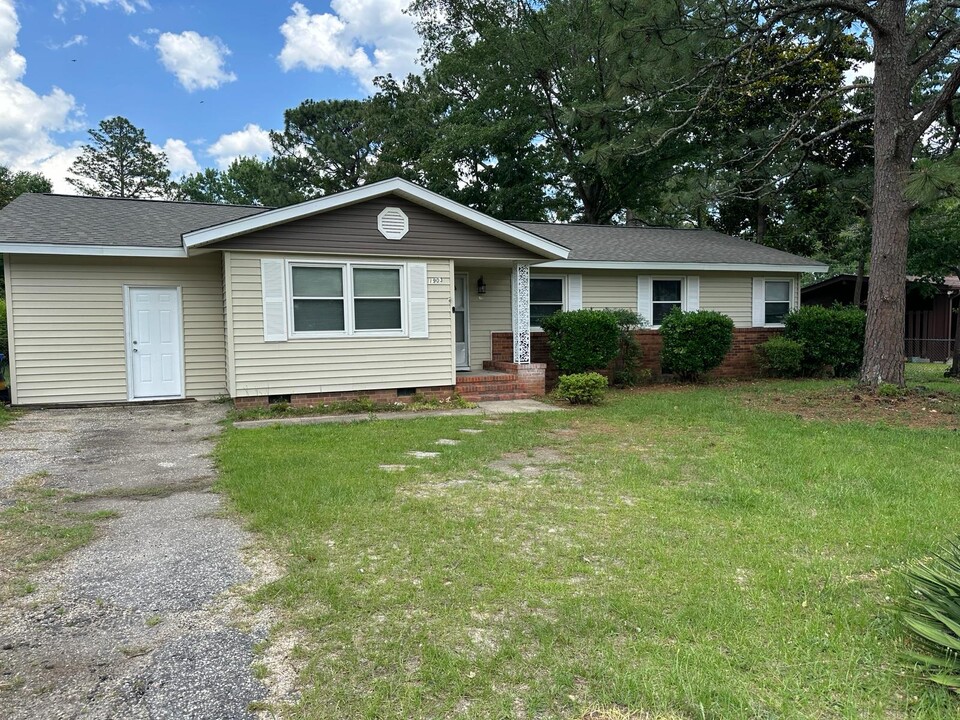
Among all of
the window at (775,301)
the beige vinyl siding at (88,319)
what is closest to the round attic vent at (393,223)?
the beige vinyl siding at (88,319)

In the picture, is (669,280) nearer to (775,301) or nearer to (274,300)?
(775,301)

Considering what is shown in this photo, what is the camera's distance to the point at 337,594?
3.02m

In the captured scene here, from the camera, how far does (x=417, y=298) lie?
1010 cm

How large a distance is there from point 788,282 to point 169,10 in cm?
1762

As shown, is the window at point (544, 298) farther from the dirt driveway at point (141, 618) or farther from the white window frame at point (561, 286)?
the dirt driveway at point (141, 618)

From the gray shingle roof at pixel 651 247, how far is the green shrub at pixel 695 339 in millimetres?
1671

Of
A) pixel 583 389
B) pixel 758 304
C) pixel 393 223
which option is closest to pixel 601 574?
pixel 583 389

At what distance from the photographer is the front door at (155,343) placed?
10.0 m

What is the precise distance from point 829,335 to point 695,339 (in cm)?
338

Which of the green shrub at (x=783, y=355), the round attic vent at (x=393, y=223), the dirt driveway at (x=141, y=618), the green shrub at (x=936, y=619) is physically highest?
the round attic vent at (x=393, y=223)

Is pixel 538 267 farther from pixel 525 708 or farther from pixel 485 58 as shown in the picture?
pixel 485 58

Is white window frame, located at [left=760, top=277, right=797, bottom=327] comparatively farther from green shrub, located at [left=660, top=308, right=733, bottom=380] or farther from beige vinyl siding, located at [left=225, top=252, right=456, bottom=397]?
beige vinyl siding, located at [left=225, top=252, right=456, bottom=397]

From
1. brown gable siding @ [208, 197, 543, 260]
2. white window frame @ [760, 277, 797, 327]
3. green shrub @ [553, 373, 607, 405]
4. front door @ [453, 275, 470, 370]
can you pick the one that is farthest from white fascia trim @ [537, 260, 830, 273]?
green shrub @ [553, 373, 607, 405]

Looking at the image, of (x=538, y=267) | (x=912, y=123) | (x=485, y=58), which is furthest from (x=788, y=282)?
(x=485, y=58)
